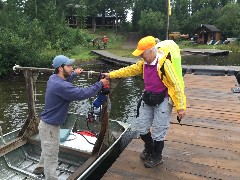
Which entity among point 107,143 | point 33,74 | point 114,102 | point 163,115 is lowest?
point 114,102

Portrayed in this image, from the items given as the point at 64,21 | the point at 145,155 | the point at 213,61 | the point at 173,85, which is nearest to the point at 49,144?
the point at 145,155

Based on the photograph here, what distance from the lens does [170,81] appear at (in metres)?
4.47

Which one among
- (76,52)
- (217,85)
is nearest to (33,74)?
(217,85)

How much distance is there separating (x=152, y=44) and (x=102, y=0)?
53.9 meters

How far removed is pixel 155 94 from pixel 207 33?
53.7 metres

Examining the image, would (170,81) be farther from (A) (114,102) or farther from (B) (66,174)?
(A) (114,102)

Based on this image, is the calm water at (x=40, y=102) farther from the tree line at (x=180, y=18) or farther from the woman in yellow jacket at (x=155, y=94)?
the tree line at (x=180, y=18)

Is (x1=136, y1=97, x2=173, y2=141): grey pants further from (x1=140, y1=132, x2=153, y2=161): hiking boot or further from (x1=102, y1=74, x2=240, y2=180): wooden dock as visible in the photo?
(x1=102, y1=74, x2=240, y2=180): wooden dock

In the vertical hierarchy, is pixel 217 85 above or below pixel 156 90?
below

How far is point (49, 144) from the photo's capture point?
4.87m

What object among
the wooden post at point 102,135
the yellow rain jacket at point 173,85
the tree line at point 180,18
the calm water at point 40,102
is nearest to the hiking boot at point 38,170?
the wooden post at point 102,135

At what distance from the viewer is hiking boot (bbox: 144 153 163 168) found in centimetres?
502

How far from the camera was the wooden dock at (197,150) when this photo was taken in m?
4.84

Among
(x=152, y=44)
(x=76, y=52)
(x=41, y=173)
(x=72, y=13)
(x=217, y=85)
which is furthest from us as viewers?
(x=72, y=13)
